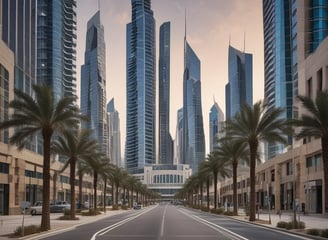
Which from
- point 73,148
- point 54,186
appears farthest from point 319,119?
point 54,186

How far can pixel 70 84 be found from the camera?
17475cm

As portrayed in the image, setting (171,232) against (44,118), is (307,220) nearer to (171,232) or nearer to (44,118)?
(171,232)

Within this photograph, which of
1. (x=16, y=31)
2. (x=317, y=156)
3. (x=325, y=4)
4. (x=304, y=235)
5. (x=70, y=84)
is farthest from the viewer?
(x=70, y=84)

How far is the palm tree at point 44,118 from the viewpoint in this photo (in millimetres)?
36906

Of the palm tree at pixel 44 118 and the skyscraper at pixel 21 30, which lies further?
the skyscraper at pixel 21 30

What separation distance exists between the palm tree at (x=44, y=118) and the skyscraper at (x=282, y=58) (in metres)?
105

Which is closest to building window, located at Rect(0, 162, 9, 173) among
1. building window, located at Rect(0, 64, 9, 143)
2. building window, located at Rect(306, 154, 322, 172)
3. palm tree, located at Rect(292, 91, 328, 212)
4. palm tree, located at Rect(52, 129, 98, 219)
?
building window, located at Rect(0, 64, 9, 143)

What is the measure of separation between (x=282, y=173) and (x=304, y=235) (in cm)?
6087

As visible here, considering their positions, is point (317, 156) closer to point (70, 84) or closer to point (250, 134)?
point (250, 134)

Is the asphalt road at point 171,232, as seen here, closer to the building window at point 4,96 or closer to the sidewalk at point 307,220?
the sidewalk at point 307,220

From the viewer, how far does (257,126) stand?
5184cm

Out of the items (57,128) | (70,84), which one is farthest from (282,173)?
(70,84)

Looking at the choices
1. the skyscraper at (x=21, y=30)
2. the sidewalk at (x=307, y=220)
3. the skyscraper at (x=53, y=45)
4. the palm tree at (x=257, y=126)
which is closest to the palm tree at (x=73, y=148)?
the palm tree at (x=257, y=126)

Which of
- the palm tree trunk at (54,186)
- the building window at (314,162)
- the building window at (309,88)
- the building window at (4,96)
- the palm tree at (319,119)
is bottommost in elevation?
the palm tree trunk at (54,186)
